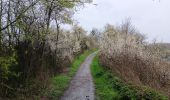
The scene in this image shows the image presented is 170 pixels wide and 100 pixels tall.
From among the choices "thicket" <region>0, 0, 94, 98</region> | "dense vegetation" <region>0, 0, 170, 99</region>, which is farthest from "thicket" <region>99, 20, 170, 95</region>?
"thicket" <region>0, 0, 94, 98</region>

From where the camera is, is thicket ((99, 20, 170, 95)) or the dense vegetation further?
thicket ((99, 20, 170, 95))

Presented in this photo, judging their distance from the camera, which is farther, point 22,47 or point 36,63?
point 36,63

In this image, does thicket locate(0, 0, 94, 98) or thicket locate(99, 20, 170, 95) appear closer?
thicket locate(0, 0, 94, 98)

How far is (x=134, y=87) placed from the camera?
50.9 feet

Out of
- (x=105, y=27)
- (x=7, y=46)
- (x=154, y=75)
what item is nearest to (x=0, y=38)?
(x=7, y=46)

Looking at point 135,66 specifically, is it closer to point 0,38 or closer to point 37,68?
point 37,68

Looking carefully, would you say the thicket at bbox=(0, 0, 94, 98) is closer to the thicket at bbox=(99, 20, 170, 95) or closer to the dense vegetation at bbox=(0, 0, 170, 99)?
the dense vegetation at bbox=(0, 0, 170, 99)

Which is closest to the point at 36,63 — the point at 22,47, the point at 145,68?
the point at 22,47

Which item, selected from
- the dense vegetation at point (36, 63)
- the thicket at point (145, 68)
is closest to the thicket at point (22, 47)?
the dense vegetation at point (36, 63)

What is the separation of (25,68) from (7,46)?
3120 millimetres

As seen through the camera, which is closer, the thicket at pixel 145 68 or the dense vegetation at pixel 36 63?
the dense vegetation at pixel 36 63

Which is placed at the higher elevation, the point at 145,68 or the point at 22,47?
the point at 22,47

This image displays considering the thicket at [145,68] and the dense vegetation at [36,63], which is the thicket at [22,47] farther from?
the thicket at [145,68]

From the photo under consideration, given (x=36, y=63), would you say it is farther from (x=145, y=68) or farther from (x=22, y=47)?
(x=145, y=68)
